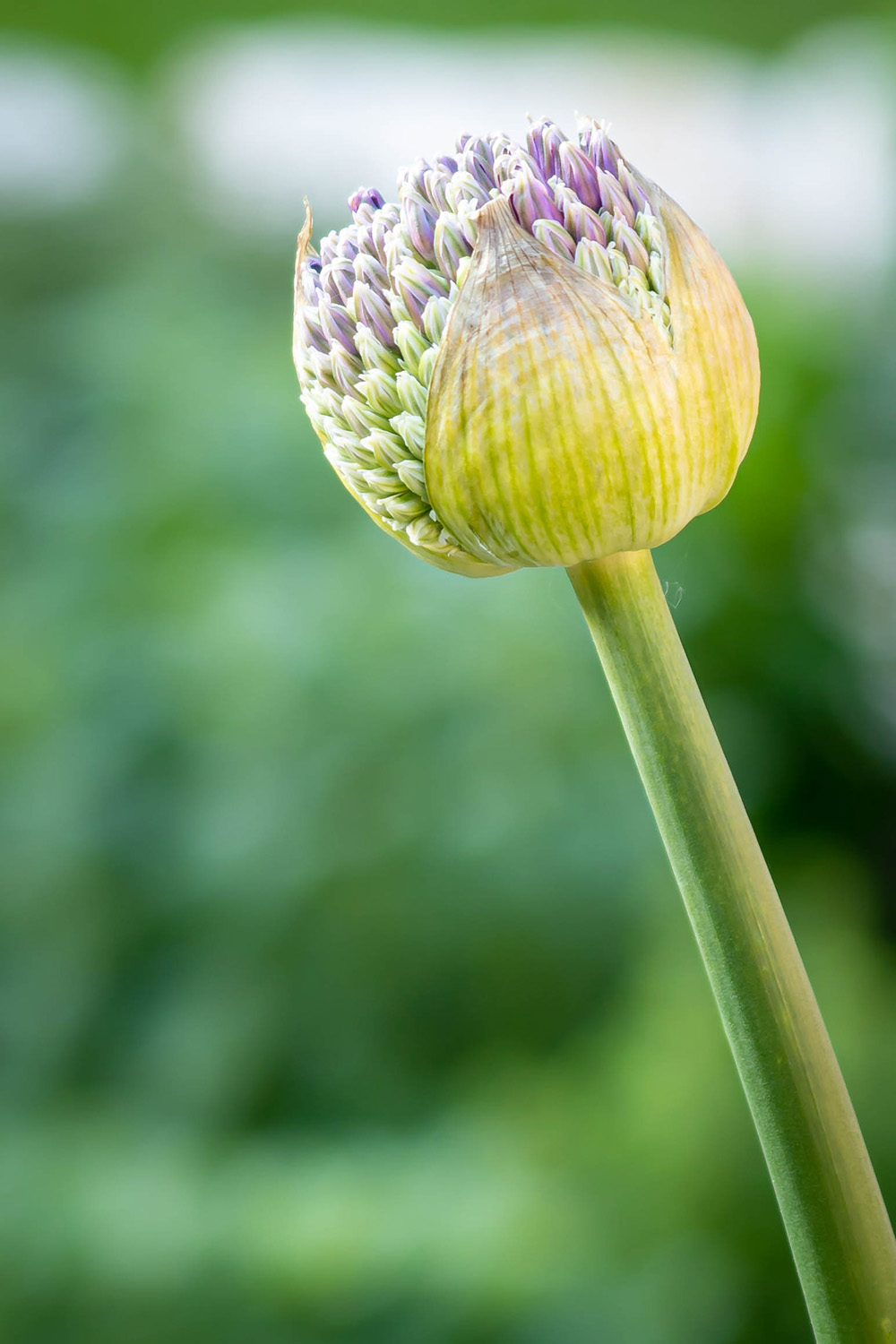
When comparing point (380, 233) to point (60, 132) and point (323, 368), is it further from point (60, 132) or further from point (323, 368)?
point (60, 132)

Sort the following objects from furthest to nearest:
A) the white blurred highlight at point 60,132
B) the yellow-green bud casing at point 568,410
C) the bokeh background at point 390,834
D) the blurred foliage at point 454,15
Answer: the white blurred highlight at point 60,132, the blurred foliage at point 454,15, the bokeh background at point 390,834, the yellow-green bud casing at point 568,410

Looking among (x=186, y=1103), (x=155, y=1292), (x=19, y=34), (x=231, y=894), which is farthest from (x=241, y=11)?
(x=155, y=1292)

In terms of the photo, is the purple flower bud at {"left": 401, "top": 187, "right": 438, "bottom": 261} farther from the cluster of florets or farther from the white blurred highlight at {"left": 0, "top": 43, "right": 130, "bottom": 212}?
the white blurred highlight at {"left": 0, "top": 43, "right": 130, "bottom": 212}

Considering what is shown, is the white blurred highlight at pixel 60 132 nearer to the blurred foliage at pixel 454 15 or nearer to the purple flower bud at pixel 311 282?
the blurred foliage at pixel 454 15

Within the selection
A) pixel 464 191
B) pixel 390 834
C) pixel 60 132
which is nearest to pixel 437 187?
pixel 464 191

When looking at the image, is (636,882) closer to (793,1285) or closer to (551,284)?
(793,1285)

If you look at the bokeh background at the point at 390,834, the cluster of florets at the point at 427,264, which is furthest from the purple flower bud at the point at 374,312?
the bokeh background at the point at 390,834
